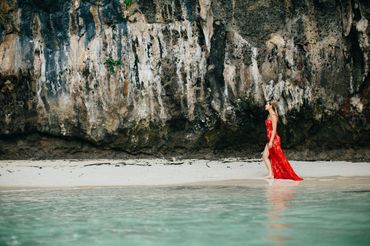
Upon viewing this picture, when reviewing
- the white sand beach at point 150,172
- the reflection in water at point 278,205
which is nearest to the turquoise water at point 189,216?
the reflection in water at point 278,205

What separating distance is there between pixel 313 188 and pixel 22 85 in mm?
9745

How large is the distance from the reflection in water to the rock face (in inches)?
226

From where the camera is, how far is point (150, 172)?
12.6m

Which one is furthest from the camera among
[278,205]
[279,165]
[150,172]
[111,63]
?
[111,63]

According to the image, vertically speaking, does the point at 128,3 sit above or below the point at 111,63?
above

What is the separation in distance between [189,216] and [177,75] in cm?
1006

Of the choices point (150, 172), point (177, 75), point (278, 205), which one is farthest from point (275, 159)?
point (177, 75)

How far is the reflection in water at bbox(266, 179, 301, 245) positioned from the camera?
5.40 meters

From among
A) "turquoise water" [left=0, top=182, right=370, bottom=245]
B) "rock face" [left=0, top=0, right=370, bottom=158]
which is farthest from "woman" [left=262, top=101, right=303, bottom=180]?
"rock face" [left=0, top=0, right=370, bottom=158]

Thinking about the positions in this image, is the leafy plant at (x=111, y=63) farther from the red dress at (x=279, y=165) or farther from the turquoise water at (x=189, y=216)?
the turquoise water at (x=189, y=216)

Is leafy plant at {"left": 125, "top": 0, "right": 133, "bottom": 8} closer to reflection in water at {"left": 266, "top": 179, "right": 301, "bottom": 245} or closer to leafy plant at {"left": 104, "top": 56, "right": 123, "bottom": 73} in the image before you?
leafy plant at {"left": 104, "top": 56, "right": 123, "bottom": 73}

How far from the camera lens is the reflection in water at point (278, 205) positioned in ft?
17.7

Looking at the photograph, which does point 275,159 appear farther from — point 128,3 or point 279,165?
point 128,3

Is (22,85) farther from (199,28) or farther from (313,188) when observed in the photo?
(313,188)
